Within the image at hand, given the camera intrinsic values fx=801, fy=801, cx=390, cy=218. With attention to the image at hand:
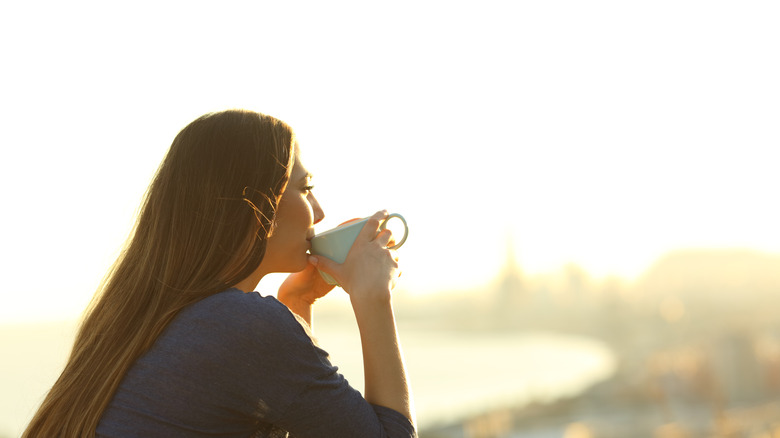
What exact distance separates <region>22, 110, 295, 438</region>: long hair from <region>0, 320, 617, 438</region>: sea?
21519mm

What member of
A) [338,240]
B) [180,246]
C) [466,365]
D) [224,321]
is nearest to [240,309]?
[224,321]

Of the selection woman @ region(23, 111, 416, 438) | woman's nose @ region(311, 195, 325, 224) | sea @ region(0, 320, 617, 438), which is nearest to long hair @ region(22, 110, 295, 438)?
woman @ region(23, 111, 416, 438)

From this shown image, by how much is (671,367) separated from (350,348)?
117ft

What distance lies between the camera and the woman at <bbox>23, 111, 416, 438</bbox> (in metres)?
1.08

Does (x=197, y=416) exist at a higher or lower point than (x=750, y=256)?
lower

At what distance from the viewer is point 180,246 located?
118 centimetres

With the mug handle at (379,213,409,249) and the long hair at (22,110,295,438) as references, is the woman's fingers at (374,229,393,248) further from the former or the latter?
the long hair at (22,110,295,438)

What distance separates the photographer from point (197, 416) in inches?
42.3

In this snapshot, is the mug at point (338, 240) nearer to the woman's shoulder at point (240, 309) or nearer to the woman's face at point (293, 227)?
the woman's face at point (293, 227)

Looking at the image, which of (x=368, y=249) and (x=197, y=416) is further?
(x=368, y=249)

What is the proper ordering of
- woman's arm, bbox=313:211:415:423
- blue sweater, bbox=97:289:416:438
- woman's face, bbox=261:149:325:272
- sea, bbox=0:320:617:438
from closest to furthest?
1. blue sweater, bbox=97:289:416:438
2. woman's arm, bbox=313:211:415:423
3. woman's face, bbox=261:149:325:272
4. sea, bbox=0:320:617:438

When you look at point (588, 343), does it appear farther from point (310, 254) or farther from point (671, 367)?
point (310, 254)

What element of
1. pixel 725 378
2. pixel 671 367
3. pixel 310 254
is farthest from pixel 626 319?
pixel 310 254

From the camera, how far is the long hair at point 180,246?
44.6 inches
